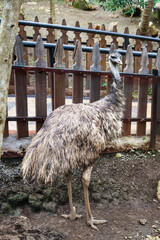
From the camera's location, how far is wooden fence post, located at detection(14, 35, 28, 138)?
162 inches

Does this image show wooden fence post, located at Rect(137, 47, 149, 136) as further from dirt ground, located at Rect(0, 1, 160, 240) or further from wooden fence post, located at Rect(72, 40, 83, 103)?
wooden fence post, located at Rect(72, 40, 83, 103)

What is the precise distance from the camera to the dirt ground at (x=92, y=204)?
3062mm

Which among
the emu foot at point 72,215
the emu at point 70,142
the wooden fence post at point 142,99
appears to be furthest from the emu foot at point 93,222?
the wooden fence post at point 142,99

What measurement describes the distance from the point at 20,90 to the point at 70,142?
172cm

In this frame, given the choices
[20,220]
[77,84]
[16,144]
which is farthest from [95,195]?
[77,84]

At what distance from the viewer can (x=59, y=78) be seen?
171 inches

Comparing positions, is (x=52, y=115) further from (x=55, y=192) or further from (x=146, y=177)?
(x=146, y=177)

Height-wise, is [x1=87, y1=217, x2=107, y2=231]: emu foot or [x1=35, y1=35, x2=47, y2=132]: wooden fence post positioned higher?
[x1=35, y1=35, x2=47, y2=132]: wooden fence post

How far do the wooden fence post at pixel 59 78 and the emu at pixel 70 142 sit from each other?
1108 millimetres

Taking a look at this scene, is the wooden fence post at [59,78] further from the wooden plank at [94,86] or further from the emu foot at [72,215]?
the emu foot at [72,215]

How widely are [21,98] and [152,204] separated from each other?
247 cm

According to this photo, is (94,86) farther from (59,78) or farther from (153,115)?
(153,115)

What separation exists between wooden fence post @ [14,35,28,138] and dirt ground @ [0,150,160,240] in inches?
21.5

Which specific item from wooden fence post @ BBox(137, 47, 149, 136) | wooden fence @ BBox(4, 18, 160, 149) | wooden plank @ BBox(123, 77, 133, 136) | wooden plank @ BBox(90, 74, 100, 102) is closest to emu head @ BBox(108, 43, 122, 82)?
wooden fence @ BBox(4, 18, 160, 149)
